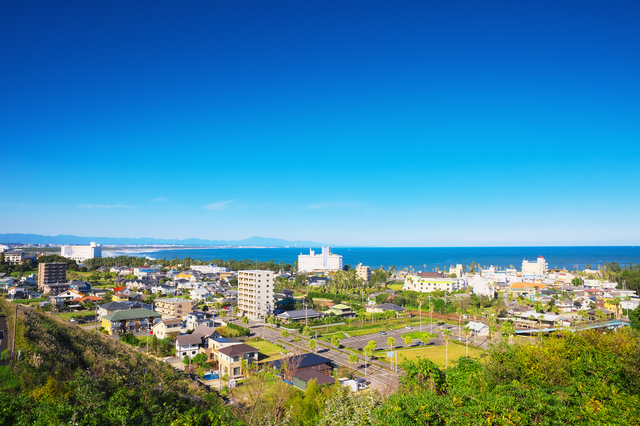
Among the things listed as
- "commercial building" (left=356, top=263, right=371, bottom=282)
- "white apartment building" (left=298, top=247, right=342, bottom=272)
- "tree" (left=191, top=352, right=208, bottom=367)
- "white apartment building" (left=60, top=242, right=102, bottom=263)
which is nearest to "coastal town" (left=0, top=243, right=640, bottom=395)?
"tree" (left=191, top=352, right=208, bottom=367)

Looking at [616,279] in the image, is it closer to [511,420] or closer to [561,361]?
[561,361]

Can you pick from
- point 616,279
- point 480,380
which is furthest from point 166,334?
point 616,279

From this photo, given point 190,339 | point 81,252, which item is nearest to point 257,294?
point 190,339

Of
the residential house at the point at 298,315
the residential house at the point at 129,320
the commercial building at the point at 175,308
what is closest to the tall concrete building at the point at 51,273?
the commercial building at the point at 175,308

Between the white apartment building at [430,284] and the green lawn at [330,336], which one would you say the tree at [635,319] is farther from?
the white apartment building at [430,284]

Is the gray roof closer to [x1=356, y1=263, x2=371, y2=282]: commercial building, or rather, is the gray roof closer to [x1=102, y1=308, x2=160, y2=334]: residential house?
[x1=102, y1=308, x2=160, y2=334]: residential house

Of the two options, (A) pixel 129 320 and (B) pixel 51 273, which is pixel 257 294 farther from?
(B) pixel 51 273
